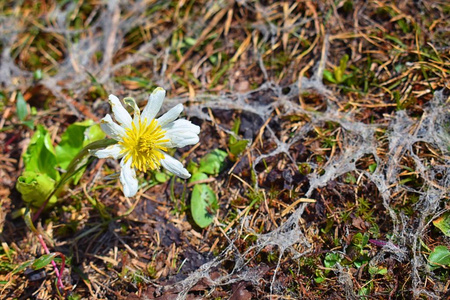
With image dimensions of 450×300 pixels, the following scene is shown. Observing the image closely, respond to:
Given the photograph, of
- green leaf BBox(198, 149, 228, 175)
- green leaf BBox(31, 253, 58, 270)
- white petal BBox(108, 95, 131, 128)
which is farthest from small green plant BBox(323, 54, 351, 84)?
green leaf BBox(31, 253, 58, 270)

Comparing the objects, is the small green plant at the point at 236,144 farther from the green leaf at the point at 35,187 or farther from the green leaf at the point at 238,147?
the green leaf at the point at 35,187

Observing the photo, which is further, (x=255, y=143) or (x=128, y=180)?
(x=255, y=143)

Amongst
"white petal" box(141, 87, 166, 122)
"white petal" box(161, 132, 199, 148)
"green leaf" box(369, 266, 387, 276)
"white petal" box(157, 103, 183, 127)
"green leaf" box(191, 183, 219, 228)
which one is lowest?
"green leaf" box(369, 266, 387, 276)

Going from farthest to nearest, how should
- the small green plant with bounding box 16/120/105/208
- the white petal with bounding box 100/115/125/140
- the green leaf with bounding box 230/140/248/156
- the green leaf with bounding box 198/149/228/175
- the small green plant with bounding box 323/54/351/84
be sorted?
the small green plant with bounding box 323/54/351/84
the green leaf with bounding box 198/149/228/175
the green leaf with bounding box 230/140/248/156
the small green plant with bounding box 16/120/105/208
the white petal with bounding box 100/115/125/140

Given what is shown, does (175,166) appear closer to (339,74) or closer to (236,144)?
(236,144)

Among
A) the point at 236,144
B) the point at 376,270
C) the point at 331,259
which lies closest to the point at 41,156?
the point at 236,144

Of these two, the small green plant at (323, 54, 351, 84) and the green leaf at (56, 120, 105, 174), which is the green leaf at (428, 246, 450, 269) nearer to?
the small green plant at (323, 54, 351, 84)
